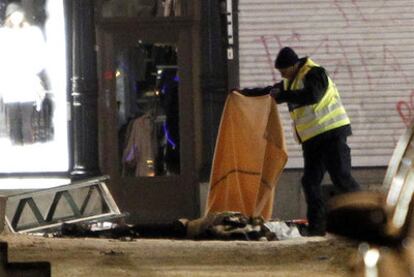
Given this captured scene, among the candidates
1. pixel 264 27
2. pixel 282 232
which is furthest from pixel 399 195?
pixel 264 27

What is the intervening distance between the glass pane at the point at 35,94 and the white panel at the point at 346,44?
2.19 meters

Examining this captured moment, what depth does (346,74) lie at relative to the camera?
15.3 m

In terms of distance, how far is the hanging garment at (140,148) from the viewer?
15.6 meters

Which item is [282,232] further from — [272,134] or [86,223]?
[86,223]

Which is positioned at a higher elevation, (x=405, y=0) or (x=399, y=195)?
(x=405, y=0)

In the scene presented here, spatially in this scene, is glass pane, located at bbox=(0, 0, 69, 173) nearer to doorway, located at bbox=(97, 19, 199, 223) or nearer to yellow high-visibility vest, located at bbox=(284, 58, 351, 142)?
doorway, located at bbox=(97, 19, 199, 223)

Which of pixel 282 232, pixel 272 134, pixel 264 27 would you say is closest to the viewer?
pixel 282 232

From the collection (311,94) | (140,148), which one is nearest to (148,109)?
(140,148)

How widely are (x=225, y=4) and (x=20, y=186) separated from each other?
314 centimetres

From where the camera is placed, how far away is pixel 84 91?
15500mm

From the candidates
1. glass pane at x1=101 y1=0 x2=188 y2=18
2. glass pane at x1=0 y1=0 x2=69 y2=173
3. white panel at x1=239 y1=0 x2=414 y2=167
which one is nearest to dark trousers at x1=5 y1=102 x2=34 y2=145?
glass pane at x1=0 y1=0 x2=69 y2=173

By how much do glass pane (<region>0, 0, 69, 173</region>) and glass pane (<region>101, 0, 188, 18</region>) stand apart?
1.91ft

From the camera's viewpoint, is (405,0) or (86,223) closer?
(86,223)

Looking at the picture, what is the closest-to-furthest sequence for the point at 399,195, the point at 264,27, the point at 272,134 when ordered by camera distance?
the point at 399,195
the point at 272,134
the point at 264,27
